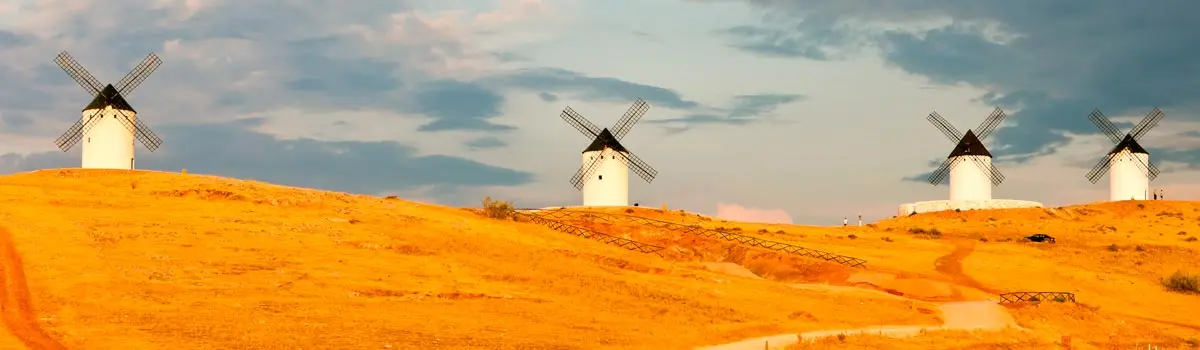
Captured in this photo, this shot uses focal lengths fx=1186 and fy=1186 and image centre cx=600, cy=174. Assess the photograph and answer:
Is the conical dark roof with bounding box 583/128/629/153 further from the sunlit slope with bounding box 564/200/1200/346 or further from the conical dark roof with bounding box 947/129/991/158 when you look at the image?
the conical dark roof with bounding box 947/129/991/158

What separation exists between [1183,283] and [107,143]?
60.5 metres

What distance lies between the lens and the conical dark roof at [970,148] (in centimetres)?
9725

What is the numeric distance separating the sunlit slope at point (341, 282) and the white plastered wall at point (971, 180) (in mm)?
48306

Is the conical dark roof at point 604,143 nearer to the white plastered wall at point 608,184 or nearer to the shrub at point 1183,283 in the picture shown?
the white plastered wall at point 608,184

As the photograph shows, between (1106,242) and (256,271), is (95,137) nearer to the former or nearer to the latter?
(256,271)

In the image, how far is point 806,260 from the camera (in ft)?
192

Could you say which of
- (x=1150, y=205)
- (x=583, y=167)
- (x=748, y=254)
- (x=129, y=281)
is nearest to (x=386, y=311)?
(x=129, y=281)

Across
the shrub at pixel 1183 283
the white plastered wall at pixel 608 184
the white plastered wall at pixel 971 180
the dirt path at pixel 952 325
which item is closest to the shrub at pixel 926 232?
the white plastered wall at pixel 971 180

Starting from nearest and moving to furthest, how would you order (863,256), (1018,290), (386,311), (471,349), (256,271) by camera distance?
(471,349), (386,311), (256,271), (1018,290), (863,256)

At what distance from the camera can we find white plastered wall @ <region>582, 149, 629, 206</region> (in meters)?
88.3

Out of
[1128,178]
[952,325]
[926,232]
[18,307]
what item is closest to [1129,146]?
[1128,178]

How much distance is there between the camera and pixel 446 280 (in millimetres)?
42938

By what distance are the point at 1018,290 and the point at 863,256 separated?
33.8 feet

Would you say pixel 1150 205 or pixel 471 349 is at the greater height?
pixel 1150 205
